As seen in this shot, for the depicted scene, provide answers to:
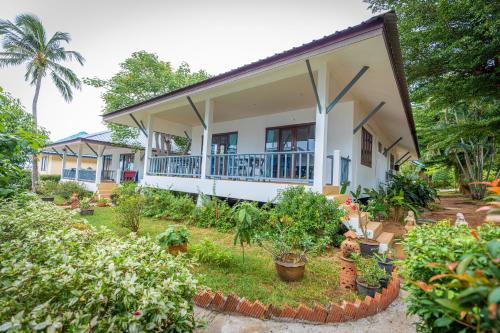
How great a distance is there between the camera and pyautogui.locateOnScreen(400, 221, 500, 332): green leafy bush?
84cm

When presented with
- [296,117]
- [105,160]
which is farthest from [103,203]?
[105,160]

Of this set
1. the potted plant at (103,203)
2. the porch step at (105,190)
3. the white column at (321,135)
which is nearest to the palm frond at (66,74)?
the porch step at (105,190)

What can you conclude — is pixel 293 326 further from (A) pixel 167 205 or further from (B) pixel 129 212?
(A) pixel 167 205

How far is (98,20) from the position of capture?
10.3 metres

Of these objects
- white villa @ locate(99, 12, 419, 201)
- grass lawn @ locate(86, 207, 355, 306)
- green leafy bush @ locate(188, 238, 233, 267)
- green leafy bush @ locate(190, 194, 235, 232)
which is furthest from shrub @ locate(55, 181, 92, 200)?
green leafy bush @ locate(188, 238, 233, 267)

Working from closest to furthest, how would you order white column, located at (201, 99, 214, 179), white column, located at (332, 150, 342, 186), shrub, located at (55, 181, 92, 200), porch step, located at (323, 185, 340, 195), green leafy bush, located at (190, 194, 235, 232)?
porch step, located at (323, 185, 340, 195) → white column, located at (332, 150, 342, 186) → green leafy bush, located at (190, 194, 235, 232) → white column, located at (201, 99, 214, 179) → shrub, located at (55, 181, 92, 200)

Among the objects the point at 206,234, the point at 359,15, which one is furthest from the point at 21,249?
the point at 359,15

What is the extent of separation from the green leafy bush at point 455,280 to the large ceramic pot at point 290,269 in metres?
1.64

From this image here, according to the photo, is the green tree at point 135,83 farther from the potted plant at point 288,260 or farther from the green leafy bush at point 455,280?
the green leafy bush at point 455,280

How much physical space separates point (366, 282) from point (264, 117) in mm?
7049

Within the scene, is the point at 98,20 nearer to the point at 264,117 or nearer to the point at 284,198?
the point at 264,117

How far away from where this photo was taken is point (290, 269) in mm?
3109

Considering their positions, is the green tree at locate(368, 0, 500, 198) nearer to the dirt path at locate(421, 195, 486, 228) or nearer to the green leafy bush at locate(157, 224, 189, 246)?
the dirt path at locate(421, 195, 486, 228)

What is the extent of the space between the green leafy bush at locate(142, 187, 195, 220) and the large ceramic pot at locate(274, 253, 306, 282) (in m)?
4.34
